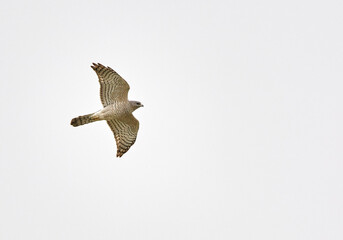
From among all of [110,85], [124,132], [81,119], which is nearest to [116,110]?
[110,85]

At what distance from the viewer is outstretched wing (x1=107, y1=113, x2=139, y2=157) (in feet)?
104

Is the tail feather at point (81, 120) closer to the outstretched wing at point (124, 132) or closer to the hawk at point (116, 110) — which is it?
the hawk at point (116, 110)

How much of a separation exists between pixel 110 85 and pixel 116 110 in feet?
2.71

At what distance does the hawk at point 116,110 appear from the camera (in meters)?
30.5

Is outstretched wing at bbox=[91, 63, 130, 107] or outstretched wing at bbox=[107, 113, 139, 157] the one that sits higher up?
outstretched wing at bbox=[91, 63, 130, 107]

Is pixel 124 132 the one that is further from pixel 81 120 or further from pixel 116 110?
pixel 81 120

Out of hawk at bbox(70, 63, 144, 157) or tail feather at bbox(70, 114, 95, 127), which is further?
tail feather at bbox(70, 114, 95, 127)

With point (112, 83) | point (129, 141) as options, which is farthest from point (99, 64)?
point (129, 141)

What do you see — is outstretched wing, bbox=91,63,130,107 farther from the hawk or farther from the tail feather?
the tail feather

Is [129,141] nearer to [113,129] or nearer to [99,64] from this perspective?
[113,129]

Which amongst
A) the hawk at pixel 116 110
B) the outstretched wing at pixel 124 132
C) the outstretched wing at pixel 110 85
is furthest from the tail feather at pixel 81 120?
the outstretched wing at pixel 124 132

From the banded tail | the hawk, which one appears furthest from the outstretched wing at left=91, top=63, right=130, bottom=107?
the banded tail

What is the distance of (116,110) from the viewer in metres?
31.1

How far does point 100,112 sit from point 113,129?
3.10 ft
